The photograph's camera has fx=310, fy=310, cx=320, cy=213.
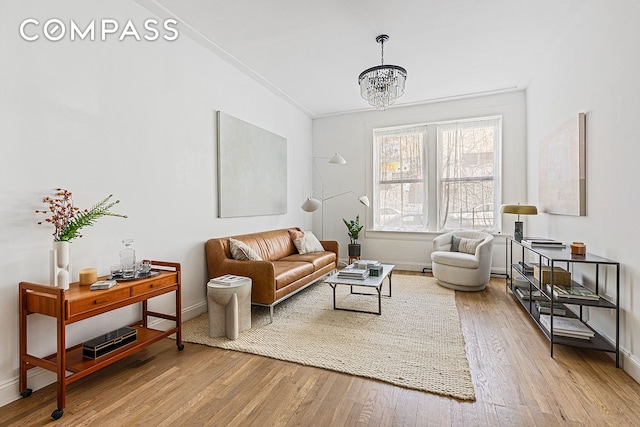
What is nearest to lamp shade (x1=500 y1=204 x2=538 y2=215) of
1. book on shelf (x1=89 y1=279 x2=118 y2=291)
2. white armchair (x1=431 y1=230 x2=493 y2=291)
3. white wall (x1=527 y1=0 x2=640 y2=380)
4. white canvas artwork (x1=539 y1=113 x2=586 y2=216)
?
white canvas artwork (x1=539 y1=113 x2=586 y2=216)

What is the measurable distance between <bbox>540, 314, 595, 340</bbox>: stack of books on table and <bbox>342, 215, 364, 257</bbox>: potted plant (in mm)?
3176

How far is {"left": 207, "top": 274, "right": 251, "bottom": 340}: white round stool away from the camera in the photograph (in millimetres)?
2760

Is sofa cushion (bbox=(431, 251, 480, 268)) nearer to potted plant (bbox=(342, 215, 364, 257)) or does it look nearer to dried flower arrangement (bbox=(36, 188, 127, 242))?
potted plant (bbox=(342, 215, 364, 257))

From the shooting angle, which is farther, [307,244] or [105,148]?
[307,244]

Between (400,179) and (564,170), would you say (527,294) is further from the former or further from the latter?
(400,179)

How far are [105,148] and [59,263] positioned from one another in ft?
3.23

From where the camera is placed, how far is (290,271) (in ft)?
11.5

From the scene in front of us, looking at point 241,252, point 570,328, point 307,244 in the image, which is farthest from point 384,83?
point 570,328

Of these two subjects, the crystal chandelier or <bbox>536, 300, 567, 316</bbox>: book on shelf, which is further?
the crystal chandelier

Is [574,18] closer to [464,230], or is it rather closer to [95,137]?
[464,230]

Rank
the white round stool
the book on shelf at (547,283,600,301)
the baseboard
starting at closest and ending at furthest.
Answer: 1. the baseboard
2. the book on shelf at (547,283,600,301)
3. the white round stool

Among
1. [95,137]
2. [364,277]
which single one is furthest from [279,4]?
[364,277]

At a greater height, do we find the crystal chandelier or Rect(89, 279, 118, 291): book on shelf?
the crystal chandelier

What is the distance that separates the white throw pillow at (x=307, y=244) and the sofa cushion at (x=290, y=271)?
2.38ft
